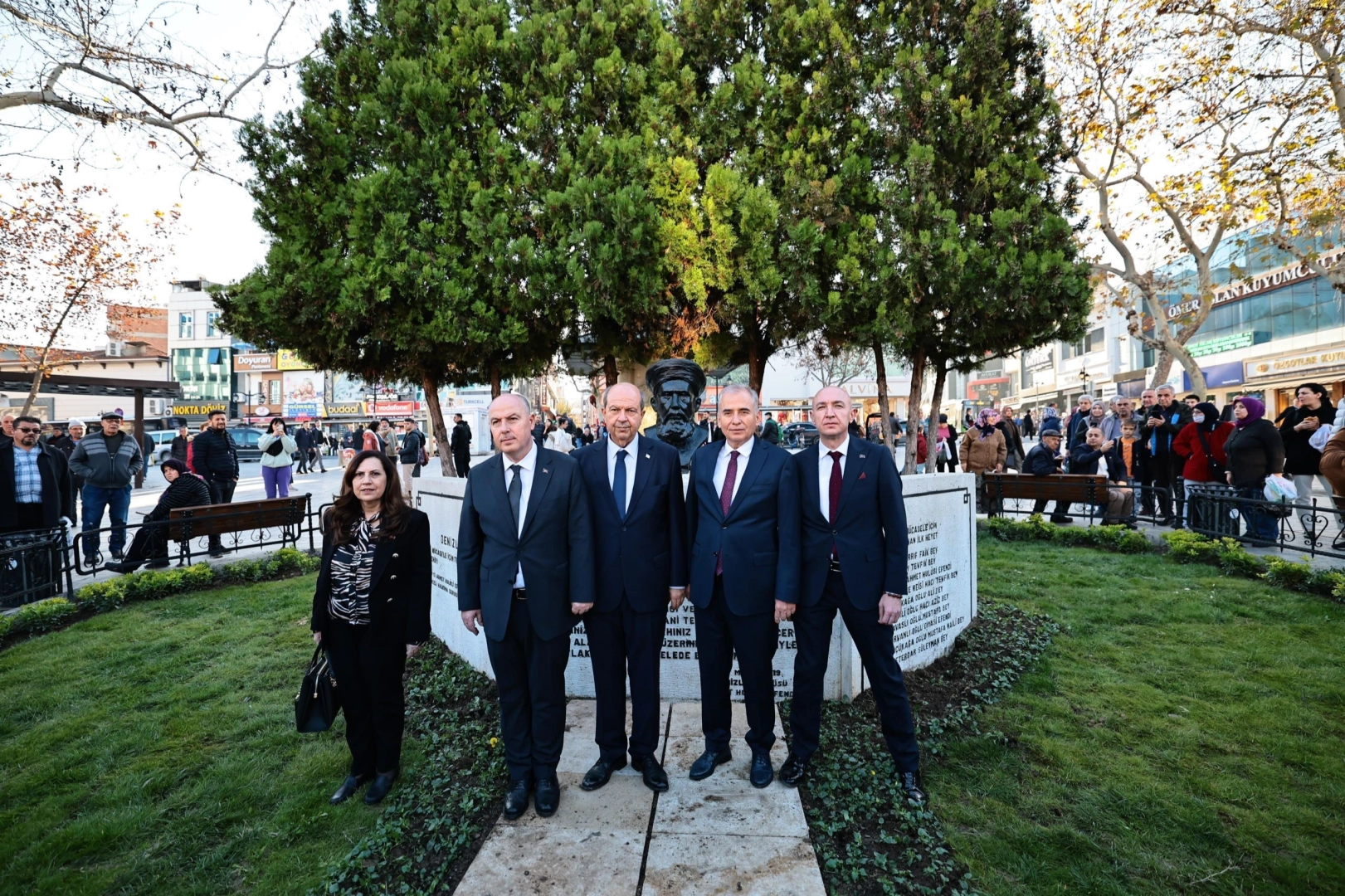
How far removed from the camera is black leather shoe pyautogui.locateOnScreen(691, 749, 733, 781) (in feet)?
11.4

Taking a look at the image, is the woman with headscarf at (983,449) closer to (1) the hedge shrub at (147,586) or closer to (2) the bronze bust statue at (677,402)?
(2) the bronze bust statue at (677,402)

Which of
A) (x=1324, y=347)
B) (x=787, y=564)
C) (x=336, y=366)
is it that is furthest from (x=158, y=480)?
(x=1324, y=347)

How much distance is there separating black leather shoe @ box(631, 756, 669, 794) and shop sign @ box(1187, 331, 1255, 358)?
36327mm

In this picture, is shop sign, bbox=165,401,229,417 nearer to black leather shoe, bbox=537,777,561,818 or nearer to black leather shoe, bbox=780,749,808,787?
black leather shoe, bbox=537,777,561,818

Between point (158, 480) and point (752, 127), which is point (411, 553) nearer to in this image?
point (752, 127)

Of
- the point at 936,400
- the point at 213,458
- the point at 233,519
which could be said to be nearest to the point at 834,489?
the point at 936,400

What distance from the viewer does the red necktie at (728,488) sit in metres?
3.42

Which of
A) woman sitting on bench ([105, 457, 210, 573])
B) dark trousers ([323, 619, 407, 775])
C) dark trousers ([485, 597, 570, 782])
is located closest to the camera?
dark trousers ([485, 597, 570, 782])

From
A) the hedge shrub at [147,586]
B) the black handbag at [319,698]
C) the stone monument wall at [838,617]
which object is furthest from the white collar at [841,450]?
the hedge shrub at [147,586]

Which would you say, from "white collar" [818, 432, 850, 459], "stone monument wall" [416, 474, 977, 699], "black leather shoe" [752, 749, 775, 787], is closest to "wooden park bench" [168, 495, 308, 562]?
"stone monument wall" [416, 474, 977, 699]

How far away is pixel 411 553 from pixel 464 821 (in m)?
1.28

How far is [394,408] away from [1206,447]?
51702mm

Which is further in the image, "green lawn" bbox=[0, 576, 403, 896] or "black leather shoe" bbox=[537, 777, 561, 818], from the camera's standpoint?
"black leather shoe" bbox=[537, 777, 561, 818]

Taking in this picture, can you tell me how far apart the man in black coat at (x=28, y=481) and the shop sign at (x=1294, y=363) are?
3717cm
